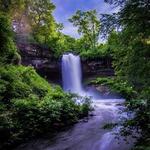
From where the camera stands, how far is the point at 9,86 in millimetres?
14961

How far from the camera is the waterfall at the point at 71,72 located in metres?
27.9

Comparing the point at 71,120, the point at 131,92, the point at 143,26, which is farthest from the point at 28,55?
the point at 143,26

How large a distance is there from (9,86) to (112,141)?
254 inches

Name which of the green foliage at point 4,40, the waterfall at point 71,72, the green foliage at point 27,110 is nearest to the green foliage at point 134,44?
the green foliage at point 27,110

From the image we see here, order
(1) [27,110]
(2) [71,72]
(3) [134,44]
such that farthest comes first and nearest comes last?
(2) [71,72] → (1) [27,110] → (3) [134,44]

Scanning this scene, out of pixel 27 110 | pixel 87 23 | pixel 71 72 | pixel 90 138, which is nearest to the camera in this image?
pixel 90 138

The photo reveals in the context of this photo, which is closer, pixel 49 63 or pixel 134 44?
pixel 134 44

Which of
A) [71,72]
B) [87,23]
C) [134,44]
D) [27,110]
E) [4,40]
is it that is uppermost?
[87,23]

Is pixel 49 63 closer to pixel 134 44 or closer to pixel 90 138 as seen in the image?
pixel 90 138

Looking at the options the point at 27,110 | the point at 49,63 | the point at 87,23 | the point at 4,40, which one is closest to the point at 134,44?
the point at 27,110

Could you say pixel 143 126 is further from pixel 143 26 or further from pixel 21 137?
pixel 21 137

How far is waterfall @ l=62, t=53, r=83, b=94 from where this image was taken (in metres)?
27.9

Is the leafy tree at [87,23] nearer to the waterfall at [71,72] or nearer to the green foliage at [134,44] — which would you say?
the waterfall at [71,72]

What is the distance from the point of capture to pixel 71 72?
28594 millimetres
